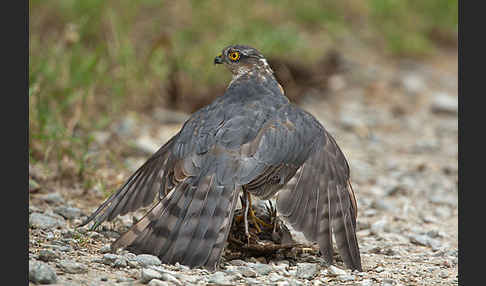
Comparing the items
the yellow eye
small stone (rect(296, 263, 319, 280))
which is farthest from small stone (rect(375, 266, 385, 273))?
the yellow eye

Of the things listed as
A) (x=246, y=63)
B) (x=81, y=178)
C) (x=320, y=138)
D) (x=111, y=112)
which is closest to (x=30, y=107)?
(x=81, y=178)

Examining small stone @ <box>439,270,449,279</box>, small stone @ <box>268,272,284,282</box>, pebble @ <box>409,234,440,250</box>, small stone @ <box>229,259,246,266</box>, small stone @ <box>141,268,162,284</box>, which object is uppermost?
pebble @ <box>409,234,440,250</box>

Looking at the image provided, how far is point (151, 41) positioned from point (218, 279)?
229 inches

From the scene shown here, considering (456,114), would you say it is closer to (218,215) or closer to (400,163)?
(400,163)

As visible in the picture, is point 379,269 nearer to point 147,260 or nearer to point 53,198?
point 147,260

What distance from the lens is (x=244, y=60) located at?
19.5 feet

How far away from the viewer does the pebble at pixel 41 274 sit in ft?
12.3

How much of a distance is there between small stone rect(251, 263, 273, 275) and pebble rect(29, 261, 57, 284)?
48.0 inches

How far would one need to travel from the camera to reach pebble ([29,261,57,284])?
374 cm

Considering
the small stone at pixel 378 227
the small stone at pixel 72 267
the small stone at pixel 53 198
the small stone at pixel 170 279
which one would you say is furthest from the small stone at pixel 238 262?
the small stone at pixel 53 198

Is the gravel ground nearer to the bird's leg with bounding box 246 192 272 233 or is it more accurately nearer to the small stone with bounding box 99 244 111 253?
the small stone with bounding box 99 244 111 253

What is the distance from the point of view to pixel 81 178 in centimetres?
628

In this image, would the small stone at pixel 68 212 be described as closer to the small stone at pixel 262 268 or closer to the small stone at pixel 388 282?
the small stone at pixel 262 268

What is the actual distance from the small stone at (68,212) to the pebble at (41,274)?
5.32 feet
